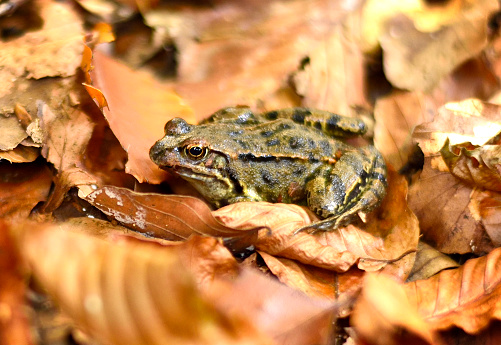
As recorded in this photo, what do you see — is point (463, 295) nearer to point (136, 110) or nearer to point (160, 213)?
point (160, 213)

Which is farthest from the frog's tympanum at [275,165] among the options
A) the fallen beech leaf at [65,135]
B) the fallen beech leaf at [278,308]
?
the fallen beech leaf at [278,308]

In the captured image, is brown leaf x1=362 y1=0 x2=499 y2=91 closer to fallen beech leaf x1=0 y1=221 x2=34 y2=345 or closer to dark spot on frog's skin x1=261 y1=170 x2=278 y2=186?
dark spot on frog's skin x1=261 y1=170 x2=278 y2=186

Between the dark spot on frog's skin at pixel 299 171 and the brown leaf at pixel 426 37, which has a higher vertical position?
the brown leaf at pixel 426 37

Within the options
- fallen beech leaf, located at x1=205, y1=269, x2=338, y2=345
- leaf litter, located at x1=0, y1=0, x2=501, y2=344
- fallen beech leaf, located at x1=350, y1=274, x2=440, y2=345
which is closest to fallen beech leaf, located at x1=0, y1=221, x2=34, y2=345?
leaf litter, located at x1=0, y1=0, x2=501, y2=344

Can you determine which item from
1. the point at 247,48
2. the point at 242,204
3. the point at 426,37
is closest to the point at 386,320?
the point at 242,204

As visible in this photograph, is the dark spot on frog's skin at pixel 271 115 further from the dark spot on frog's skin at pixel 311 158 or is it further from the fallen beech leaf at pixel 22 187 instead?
the fallen beech leaf at pixel 22 187

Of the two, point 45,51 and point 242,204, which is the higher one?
point 45,51

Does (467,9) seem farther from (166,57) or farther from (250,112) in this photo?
(166,57)
